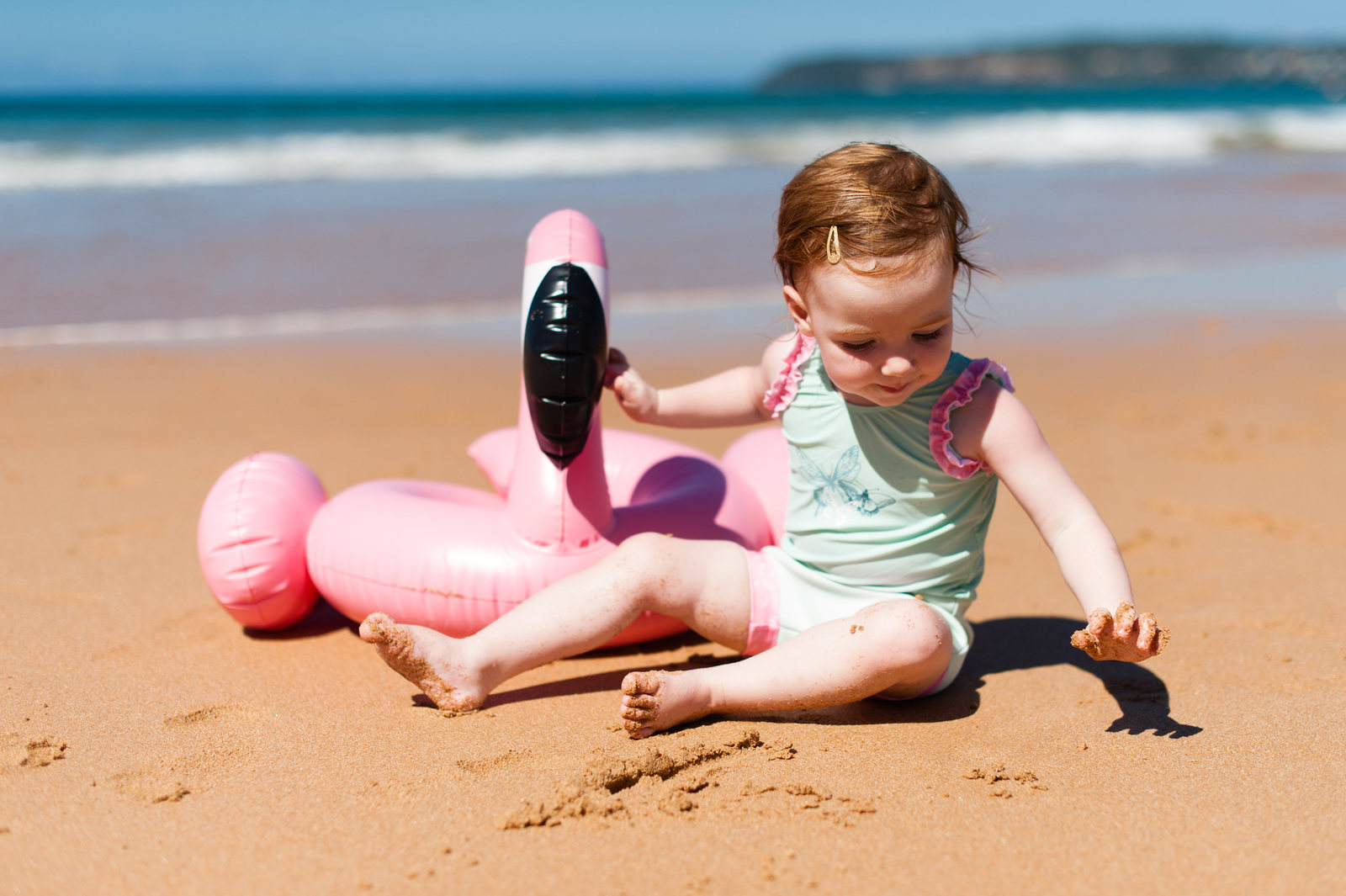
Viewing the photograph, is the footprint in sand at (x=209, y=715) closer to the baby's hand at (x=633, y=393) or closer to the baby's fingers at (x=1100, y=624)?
the baby's hand at (x=633, y=393)

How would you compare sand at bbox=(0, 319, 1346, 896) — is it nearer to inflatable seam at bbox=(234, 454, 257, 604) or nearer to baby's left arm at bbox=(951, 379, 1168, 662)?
inflatable seam at bbox=(234, 454, 257, 604)

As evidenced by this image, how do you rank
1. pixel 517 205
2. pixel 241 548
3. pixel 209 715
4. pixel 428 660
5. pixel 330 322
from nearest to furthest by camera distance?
pixel 428 660 → pixel 209 715 → pixel 241 548 → pixel 330 322 → pixel 517 205

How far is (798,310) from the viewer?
2402 millimetres

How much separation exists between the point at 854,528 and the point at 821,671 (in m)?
0.36

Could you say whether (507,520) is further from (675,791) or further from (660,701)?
(675,791)

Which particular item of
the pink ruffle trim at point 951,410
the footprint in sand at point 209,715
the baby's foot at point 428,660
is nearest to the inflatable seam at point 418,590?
the baby's foot at point 428,660

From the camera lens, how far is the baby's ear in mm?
2373

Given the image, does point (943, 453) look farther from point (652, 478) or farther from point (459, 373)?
point (459, 373)

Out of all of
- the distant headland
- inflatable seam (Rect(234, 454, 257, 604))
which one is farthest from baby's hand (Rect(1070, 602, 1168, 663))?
the distant headland

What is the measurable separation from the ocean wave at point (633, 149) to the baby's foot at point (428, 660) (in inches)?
485

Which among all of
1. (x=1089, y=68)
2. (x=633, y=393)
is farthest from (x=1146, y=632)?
(x=1089, y=68)

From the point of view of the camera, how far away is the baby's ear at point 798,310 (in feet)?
7.79

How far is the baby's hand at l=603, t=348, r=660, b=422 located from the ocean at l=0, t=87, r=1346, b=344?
2919mm

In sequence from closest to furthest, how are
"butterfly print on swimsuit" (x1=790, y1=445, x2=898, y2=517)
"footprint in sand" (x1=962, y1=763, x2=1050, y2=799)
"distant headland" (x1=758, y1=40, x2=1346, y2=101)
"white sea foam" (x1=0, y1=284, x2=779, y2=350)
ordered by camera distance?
"footprint in sand" (x1=962, y1=763, x2=1050, y2=799), "butterfly print on swimsuit" (x1=790, y1=445, x2=898, y2=517), "white sea foam" (x1=0, y1=284, x2=779, y2=350), "distant headland" (x1=758, y1=40, x2=1346, y2=101)
